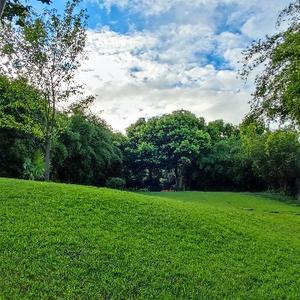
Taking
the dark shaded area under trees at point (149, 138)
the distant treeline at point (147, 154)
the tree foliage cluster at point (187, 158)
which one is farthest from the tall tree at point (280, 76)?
the tree foliage cluster at point (187, 158)

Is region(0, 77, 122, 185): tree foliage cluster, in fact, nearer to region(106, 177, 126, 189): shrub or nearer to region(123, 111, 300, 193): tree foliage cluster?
region(106, 177, 126, 189): shrub

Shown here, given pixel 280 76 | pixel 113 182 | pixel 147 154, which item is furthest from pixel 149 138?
pixel 280 76

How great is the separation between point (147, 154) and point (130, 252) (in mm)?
41359

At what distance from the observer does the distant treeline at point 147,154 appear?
27.9m

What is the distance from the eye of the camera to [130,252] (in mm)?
8766

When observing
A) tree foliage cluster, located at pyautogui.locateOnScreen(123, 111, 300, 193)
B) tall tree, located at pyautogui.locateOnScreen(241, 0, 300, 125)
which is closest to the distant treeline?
tree foliage cluster, located at pyautogui.locateOnScreen(123, 111, 300, 193)

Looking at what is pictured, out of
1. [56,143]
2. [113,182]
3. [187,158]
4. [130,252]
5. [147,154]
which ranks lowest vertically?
[130,252]

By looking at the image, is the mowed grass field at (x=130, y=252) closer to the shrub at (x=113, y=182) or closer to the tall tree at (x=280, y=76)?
the tall tree at (x=280, y=76)

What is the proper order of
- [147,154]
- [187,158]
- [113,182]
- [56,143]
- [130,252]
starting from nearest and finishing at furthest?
[130,252] → [56,143] → [113,182] → [187,158] → [147,154]

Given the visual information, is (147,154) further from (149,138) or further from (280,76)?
(280,76)

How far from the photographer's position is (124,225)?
1079 cm

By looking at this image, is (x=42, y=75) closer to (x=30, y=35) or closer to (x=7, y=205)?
(x=30, y=35)

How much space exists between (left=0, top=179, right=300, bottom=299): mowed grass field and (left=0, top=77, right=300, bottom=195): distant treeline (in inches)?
463

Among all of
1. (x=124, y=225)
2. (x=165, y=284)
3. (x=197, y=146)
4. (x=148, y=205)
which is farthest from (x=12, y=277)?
(x=197, y=146)
